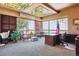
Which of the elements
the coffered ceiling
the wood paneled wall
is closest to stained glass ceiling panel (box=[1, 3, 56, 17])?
the coffered ceiling

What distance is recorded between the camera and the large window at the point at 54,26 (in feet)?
8.83

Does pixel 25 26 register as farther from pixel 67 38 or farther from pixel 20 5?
pixel 67 38

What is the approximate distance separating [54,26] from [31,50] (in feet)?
2.28

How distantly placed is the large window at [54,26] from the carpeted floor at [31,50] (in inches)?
9.5

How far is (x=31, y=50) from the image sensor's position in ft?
8.71

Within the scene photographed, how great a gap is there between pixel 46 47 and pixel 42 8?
32.2 inches

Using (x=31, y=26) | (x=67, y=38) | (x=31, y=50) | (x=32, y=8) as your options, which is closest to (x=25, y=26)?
(x=31, y=26)

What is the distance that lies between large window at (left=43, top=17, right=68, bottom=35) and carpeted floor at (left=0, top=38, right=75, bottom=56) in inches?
9.5

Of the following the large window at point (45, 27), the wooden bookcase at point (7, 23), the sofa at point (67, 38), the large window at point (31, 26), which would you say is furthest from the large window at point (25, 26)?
the sofa at point (67, 38)

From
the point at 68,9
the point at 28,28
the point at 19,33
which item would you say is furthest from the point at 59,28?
the point at 19,33

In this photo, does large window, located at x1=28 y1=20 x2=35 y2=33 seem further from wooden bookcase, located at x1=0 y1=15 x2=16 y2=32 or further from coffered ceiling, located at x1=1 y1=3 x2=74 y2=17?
wooden bookcase, located at x1=0 y1=15 x2=16 y2=32

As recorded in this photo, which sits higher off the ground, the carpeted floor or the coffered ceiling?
the coffered ceiling

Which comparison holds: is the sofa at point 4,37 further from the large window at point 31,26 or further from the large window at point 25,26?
the large window at point 31,26

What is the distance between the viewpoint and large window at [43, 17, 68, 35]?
2.69 meters
